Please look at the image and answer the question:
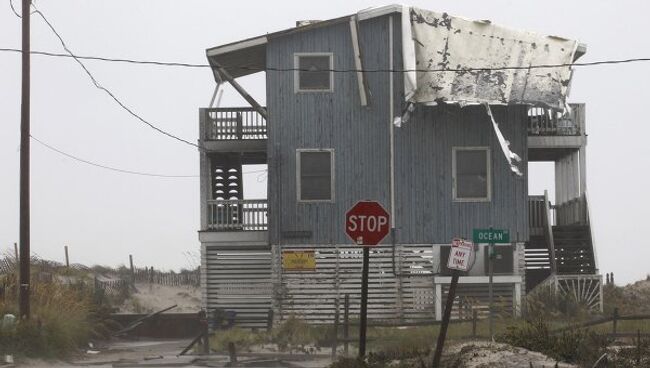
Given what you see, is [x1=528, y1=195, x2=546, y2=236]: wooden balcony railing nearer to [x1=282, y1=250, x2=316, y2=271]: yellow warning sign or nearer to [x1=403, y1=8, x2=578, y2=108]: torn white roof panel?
[x1=403, y1=8, x2=578, y2=108]: torn white roof panel

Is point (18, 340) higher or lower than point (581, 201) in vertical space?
lower

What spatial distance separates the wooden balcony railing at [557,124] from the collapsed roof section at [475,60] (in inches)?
85.0

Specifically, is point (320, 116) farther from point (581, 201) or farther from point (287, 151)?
point (581, 201)

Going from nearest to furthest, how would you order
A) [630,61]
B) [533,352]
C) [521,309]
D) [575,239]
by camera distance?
[533,352]
[630,61]
[521,309]
[575,239]

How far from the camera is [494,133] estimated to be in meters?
32.8

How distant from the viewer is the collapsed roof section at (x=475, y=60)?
31.6m

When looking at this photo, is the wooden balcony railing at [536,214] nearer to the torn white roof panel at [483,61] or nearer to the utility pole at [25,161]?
the torn white roof panel at [483,61]

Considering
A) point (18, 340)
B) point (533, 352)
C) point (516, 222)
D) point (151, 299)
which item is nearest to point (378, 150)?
point (516, 222)

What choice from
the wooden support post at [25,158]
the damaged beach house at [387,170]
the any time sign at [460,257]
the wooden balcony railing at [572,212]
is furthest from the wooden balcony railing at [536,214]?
the any time sign at [460,257]

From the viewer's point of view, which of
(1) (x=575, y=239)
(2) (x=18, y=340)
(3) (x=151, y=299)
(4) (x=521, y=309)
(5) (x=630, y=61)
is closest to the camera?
(2) (x=18, y=340)

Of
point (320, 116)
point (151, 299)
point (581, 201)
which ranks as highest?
point (320, 116)

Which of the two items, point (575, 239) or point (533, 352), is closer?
point (533, 352)

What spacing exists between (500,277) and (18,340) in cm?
1369

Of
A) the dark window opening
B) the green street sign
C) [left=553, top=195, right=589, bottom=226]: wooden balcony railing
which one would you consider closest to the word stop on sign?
the green street sign
